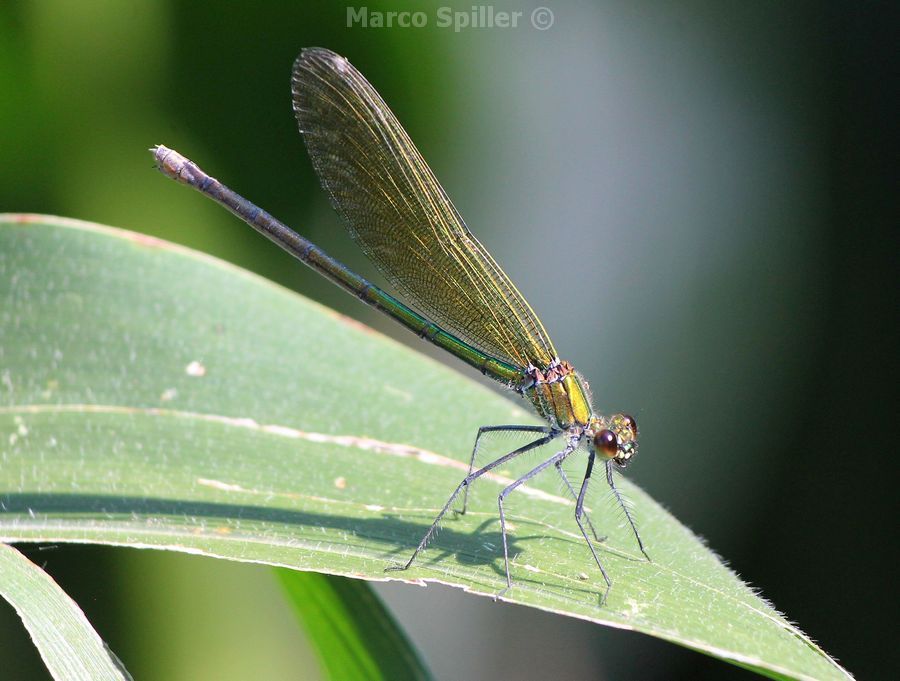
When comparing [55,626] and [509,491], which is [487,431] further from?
[55,626]

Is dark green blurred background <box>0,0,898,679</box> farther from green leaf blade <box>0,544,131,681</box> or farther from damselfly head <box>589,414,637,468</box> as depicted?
damselfly head <box>589,414,637,468</box>

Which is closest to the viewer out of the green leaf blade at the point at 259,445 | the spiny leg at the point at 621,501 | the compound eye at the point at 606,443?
the green leaf blade at the point at 259,445

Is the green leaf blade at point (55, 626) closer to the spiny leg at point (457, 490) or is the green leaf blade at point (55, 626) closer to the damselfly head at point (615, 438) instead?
the spiny leg at point (457, 490)

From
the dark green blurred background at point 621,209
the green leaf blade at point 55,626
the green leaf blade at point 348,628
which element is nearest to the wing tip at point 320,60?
the dark green blurred background at point 621,209

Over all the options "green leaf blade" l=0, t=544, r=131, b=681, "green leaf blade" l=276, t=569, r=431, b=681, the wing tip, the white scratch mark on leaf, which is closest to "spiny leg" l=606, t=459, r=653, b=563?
the white scratch mark on leaf

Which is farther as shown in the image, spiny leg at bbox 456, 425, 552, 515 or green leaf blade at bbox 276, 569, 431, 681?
spiny leg at bbox 456, 425, 552, 515

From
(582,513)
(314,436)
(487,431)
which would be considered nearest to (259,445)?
(314,436)
